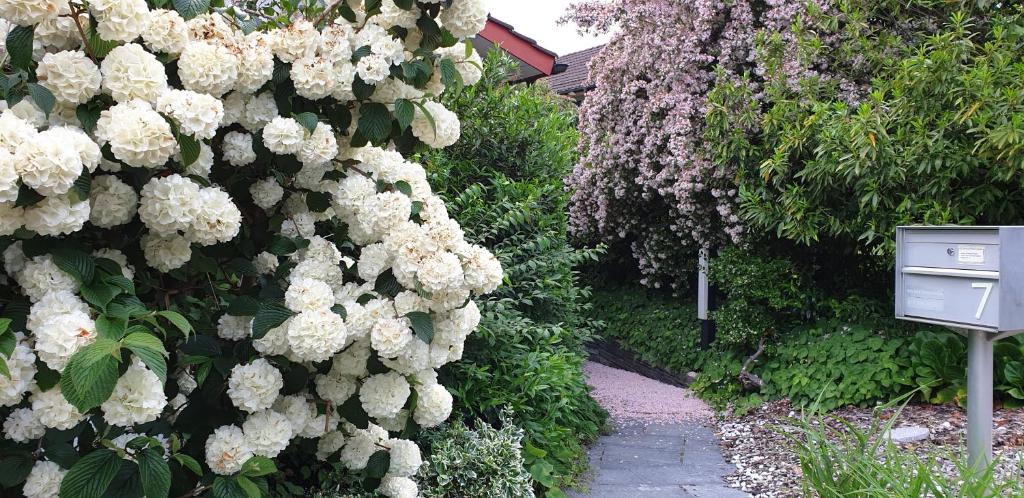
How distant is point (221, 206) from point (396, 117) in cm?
46

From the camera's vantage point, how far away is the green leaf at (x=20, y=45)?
1.42m

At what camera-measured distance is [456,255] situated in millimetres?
1729

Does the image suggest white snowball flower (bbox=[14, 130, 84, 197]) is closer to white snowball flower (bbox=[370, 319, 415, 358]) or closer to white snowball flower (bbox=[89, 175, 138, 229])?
white snowball flower (bbox=[89, 175, 138, 229])

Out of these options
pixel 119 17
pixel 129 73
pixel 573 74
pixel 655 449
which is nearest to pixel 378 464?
pixel 129 73

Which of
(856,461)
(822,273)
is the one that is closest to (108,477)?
(856,461)

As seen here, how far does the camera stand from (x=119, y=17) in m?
1.44

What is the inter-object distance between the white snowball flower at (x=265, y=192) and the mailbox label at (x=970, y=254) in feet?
8.87

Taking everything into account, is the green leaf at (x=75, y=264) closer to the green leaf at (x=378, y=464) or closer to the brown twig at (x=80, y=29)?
the brown twig at (x=80, y=29)

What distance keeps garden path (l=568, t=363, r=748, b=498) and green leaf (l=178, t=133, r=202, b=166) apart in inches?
110

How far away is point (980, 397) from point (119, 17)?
127 inches

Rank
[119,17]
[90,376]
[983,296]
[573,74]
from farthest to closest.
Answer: [573,74], [983,296], [119,17], [90,376]

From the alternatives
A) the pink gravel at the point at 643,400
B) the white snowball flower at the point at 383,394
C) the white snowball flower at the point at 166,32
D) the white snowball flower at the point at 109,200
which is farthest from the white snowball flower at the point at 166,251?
the pink gravel at the point at 643,400

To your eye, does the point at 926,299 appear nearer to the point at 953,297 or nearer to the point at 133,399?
the point at 953,297

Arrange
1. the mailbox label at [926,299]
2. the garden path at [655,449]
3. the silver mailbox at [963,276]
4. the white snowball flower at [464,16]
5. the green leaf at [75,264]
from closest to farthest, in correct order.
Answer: the green leaf at [75,264] → the white snowball flower at [464,16] → the silver mailbox at [963,276] → the mailbox label at [926,299] → the garden path at [655,449]
